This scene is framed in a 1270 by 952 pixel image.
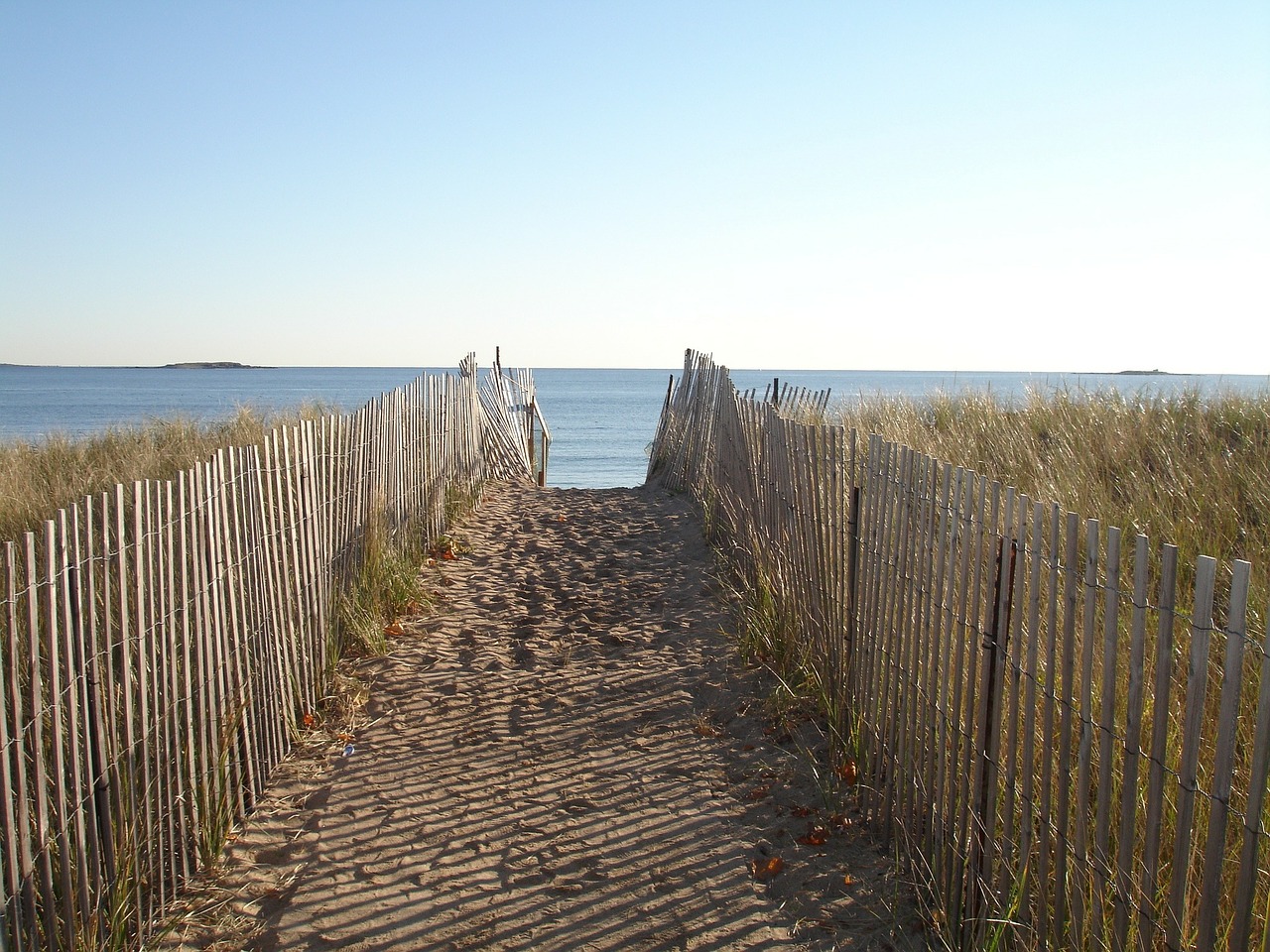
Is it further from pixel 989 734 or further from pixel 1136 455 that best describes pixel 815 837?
pixel 1136 455

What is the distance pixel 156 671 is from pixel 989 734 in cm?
278

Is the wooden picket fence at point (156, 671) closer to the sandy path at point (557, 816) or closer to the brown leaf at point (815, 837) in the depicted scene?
the sandy path at point (557, 816)

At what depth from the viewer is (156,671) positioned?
Result: 342 centimetres

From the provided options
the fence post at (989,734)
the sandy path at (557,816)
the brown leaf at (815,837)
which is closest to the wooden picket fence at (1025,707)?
the fence post at (989,734)

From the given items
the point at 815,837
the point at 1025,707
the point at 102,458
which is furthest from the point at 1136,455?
the point at 102,458

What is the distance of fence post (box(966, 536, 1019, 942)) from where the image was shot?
9.99ft

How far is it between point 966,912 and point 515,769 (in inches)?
84.0

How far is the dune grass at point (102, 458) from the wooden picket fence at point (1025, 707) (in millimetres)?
5513

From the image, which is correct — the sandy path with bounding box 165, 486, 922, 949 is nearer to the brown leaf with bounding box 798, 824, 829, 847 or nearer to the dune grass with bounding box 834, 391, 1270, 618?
the brown leaf with bounding box 798, 824, 829, 847

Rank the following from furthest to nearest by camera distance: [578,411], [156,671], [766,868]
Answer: [578,411] → [766,868] → [156,671]

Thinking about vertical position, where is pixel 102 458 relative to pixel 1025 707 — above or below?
below

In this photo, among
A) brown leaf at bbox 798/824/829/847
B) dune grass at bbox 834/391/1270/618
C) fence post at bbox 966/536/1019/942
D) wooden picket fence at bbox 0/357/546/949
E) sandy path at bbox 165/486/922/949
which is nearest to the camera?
wooden picket fence at bbox 0/357/546/949

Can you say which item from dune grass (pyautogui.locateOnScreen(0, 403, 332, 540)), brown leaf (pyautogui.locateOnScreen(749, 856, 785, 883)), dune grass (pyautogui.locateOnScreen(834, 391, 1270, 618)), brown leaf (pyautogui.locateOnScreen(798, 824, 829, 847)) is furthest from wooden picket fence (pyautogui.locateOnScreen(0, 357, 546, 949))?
dune grass (pyautogui.locateOnScreen(834, 391, 1270, 618))

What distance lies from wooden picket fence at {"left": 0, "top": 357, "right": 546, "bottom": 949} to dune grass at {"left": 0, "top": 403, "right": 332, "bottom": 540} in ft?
11.5
